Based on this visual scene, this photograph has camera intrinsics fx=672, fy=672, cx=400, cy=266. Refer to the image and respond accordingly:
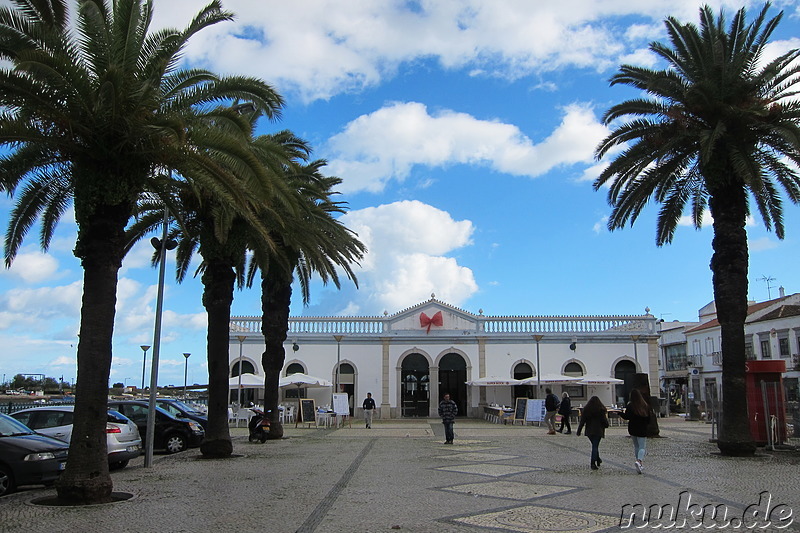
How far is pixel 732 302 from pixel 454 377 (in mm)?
23134

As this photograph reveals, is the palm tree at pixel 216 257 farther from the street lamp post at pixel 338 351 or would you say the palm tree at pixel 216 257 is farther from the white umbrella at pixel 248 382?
the street lamp post at pixel 338 351

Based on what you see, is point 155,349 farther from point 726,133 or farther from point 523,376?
point 523,376

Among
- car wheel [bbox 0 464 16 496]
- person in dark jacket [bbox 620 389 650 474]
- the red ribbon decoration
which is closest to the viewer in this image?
car wheel [bbox 0 464 16 496]

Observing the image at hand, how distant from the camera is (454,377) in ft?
127

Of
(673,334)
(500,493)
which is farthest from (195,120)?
(673,334)

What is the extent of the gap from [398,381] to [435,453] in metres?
20.5

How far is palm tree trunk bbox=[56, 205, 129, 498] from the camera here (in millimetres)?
10500

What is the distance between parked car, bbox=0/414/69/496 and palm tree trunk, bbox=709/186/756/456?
14863 mm

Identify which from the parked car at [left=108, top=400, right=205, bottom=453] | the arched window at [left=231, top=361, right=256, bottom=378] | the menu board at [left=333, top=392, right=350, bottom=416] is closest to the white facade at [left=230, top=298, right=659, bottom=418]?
the arched window at [left=231, top=361, right=256, bottom=378]

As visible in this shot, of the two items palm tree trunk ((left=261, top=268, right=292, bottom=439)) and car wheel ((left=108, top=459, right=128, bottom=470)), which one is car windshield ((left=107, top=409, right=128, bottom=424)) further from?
palm tree trunk ((left=261, top=268, right=292, bottom=439))

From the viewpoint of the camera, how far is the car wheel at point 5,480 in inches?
444

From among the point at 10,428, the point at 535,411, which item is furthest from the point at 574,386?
the point at 10,428

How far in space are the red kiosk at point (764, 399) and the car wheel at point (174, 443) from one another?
51.2 feet

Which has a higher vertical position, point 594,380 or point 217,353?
point 217,353
